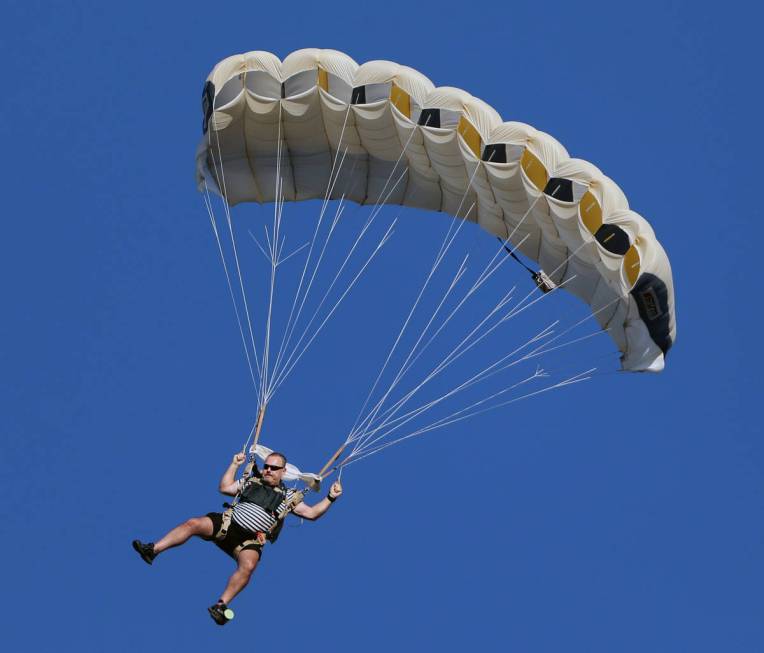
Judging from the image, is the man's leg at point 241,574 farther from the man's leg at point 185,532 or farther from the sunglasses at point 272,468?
the sunglasses at point 272,468

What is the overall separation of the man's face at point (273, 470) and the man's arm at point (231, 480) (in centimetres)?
25

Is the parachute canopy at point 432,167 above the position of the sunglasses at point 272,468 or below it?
above

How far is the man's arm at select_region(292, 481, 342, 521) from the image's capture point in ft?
65.1

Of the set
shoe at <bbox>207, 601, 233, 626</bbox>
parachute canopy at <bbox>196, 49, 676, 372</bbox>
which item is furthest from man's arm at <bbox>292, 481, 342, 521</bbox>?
parachute canopy at <bbox>196, 49, 676, 372</bbox>

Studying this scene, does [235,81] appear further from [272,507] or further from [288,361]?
[272,507]

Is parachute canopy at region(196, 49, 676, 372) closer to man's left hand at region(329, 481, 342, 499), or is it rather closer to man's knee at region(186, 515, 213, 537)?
man's left hand at region(329, 481, 342, 499)

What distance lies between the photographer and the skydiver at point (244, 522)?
18.8 metres

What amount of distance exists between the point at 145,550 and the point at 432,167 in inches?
223

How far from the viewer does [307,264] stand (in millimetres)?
20969

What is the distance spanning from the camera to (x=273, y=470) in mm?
19844

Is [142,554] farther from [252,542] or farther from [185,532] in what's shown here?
[252,542]

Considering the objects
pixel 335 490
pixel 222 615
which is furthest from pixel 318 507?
pixel 222 615

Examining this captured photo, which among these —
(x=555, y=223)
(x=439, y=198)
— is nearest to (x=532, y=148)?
(x=555, y=223)

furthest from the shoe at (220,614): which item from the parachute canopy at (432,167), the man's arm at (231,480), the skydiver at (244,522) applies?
the parachute canopy at (432,167)
